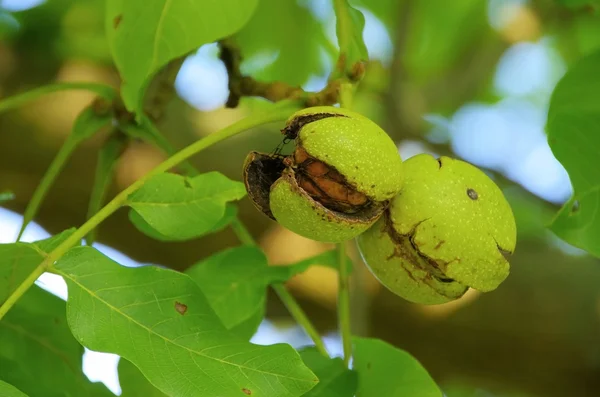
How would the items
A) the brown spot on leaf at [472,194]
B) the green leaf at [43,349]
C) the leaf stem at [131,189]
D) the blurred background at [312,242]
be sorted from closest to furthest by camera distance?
the leaf stem at [131,189] → the brown spot on leaf at [472,194] → the green leaf at [43,349] → the blurred background at [312,242]

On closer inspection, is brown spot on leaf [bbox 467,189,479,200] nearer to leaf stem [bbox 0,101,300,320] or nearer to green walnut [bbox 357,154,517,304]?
green walnut [bbox 357,154,517,304]

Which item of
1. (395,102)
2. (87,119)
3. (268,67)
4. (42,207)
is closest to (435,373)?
(395,102)

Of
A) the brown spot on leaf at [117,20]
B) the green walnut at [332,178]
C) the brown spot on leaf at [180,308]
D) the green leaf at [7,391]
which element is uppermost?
the brown spot on leaf at [117,20]

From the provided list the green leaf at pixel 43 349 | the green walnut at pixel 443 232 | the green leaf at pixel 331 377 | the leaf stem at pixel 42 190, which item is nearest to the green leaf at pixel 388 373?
the green leaf at pixel 331 377

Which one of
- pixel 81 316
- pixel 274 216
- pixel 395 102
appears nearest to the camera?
pixel 81 316

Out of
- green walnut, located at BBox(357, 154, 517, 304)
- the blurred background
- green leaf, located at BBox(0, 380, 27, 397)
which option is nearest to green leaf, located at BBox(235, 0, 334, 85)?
the blurred background

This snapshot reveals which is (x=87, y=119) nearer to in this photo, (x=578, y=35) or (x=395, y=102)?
(x=395, y=102)

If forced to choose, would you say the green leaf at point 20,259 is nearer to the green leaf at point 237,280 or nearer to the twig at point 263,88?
the green leaf at point 237,280
